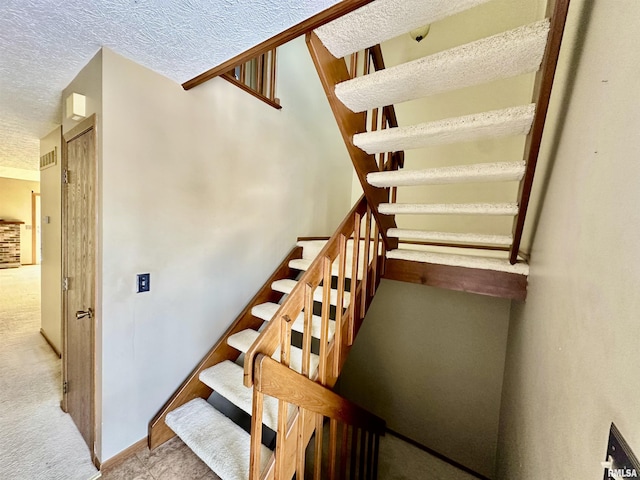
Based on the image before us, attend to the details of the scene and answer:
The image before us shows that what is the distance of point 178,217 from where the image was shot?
1849mm

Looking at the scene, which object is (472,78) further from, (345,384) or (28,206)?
(28,206)

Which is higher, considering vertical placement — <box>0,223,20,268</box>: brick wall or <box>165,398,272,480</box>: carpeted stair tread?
<box>0,223,20,268</box>: brick wall

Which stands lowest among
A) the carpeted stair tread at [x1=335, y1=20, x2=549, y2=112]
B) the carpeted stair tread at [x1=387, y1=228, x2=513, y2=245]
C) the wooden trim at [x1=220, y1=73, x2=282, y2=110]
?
the carpeted stair tread at [x1=387, y1=228, x2=513, y2=245]

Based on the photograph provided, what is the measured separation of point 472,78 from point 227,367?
7.65ft

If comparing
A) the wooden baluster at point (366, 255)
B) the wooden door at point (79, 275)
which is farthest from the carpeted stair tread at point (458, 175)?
the wooden door at point (79, 275)

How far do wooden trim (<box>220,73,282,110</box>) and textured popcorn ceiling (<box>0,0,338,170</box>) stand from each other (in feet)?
1.35

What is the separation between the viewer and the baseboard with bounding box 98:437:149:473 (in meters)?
1.60

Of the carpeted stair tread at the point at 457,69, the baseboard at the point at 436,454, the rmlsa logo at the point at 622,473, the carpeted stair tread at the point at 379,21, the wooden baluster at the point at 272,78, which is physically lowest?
the baseboard at the point at 436,454

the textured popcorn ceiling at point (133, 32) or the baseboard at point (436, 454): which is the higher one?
the textured popcorn ceiling at point (133, 32)

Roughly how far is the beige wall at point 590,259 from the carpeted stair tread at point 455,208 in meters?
0.19

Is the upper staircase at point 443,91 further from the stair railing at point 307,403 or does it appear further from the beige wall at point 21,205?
the beige wall at point 21,205

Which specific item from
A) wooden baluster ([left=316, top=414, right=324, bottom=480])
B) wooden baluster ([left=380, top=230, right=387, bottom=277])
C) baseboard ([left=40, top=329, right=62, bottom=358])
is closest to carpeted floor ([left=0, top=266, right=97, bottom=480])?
baseboard ([left=40, top=329, right=62, bottom=358])

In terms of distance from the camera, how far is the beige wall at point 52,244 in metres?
2.61

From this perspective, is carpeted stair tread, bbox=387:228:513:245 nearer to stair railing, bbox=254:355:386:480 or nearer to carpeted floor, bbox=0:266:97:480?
stair railing, bbox=254:355:386:480
